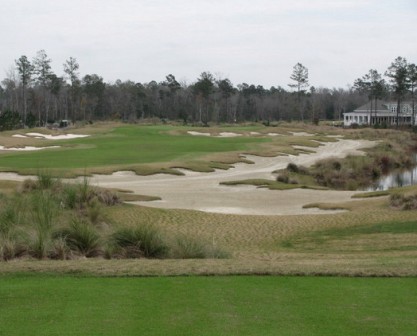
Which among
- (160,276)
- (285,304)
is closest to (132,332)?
(285,304)

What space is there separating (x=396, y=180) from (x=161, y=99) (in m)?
105

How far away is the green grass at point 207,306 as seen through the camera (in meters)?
6.56

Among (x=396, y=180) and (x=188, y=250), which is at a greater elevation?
(x=188, y=250)

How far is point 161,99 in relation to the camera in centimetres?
14925

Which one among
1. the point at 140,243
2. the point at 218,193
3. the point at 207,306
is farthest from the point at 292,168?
the point at 207,306

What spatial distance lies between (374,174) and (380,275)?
45790mm

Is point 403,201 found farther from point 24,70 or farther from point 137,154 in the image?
point 24,70

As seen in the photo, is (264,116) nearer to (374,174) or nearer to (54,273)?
(374,174)

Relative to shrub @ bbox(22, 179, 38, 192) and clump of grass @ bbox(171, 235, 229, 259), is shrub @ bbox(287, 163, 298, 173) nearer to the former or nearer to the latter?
shrub @ bbox(22, 179, 38, 192)

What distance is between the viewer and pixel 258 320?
6.86m

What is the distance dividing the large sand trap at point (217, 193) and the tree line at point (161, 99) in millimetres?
76224

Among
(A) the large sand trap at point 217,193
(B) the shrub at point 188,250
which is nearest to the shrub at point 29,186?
(A) the large sand trap at point 217,193

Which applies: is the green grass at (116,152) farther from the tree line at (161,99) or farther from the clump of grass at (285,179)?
the tree line at (161,99)

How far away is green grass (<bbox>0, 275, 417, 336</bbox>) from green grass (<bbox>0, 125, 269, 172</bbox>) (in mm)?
28669
